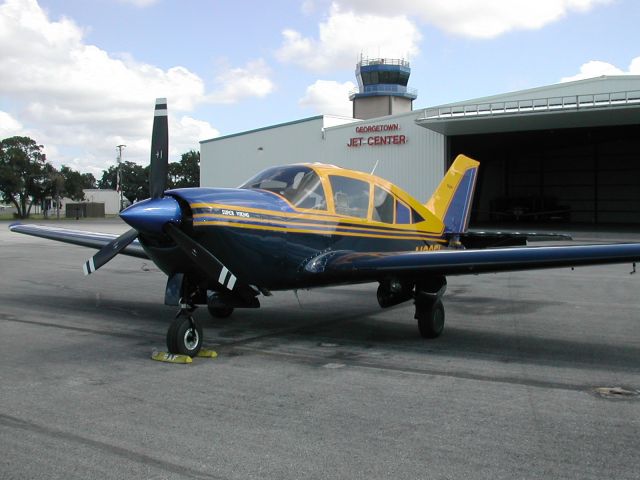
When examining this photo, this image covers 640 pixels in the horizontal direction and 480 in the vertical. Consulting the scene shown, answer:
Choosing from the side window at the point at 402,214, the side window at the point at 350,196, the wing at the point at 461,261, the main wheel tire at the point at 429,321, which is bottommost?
the main wheel tire at the point at 429,321

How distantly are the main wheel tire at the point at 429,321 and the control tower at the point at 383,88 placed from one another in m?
56.8

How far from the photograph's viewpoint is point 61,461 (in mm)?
3750

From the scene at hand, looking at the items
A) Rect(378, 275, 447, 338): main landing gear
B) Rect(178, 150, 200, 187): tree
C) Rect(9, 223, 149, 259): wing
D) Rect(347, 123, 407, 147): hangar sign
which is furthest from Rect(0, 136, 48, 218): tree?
Rect(378, 275, 447, 338): main landing gear

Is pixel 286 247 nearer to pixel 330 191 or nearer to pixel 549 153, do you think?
pixel 330 191

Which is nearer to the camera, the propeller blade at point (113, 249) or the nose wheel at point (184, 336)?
the nose wheel at point (184, 336)

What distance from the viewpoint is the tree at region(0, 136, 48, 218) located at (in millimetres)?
79125

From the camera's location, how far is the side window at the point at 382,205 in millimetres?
8695

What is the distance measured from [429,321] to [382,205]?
1.91 m

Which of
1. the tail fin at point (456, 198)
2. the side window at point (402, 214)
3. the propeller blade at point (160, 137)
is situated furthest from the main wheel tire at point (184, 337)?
the tail fin at point (456, 198)

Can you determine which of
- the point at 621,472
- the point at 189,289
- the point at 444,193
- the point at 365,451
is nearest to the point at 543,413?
the point at 621,472

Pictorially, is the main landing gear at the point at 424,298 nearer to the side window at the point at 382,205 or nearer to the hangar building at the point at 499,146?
the side window at the point at 382,205

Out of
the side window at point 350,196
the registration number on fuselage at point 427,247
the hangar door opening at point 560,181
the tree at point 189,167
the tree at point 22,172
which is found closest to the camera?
the side window at point 350,196

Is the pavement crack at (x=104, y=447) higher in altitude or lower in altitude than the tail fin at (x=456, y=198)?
lower

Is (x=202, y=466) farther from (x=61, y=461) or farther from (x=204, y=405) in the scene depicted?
(x=204, y=405)
